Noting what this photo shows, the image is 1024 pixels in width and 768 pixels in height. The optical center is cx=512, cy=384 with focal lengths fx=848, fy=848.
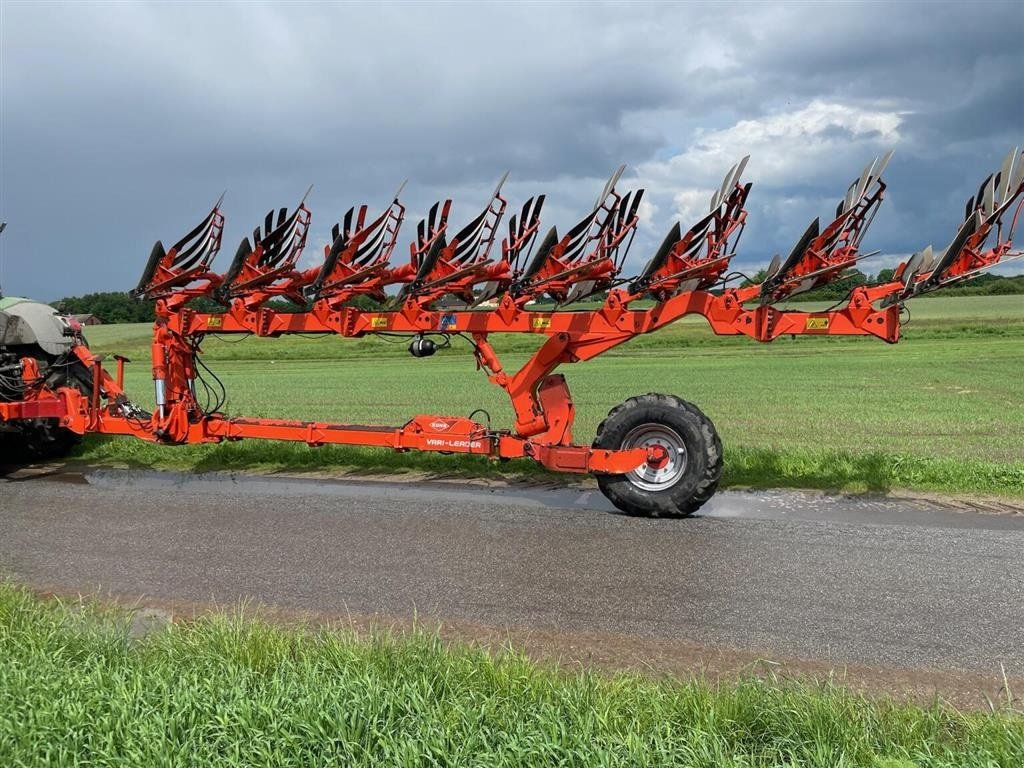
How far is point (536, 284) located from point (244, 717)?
5.29m

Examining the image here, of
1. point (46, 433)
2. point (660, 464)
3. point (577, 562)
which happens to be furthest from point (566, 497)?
point (46, 433)

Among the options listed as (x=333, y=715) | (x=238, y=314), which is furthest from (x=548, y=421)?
(x=333, y=715)

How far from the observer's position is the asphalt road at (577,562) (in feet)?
15.6

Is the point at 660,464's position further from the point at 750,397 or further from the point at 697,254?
the point at 750,397

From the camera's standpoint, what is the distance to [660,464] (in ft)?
24.3

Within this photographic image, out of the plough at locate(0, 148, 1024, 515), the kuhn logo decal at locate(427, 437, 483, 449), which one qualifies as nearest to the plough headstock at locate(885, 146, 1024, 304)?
the plough at locate(0, 148, 1024, 515)

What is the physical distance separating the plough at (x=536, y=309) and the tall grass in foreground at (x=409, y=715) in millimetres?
3788

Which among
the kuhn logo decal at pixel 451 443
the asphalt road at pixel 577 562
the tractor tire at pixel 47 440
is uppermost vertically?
the kuhn logo decal at pixel 451 443

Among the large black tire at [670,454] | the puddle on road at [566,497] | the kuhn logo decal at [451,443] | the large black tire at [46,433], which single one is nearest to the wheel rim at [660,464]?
the large black tire at [670,454]

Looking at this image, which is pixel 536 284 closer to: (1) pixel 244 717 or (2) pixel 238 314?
(2) pixel 238 314

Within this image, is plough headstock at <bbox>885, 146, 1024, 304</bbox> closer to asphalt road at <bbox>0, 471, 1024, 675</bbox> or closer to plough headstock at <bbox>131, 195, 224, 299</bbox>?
asphalt road at <bbox>0, 471, 1024, 675</bbox>

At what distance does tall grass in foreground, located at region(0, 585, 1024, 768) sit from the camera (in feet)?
9.29

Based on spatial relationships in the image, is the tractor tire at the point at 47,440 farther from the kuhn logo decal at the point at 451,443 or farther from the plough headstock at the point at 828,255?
the plough headstock at the point at 828,255

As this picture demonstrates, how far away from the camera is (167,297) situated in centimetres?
888
